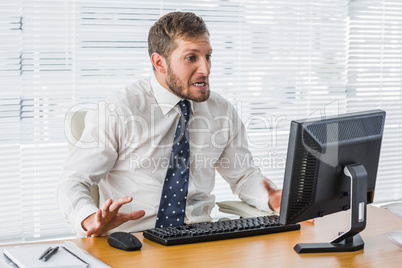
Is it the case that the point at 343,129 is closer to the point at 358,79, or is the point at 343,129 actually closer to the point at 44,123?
the point at 44,123

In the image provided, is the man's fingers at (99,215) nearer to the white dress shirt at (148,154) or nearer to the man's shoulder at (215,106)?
the white dress shirt at (148,154)

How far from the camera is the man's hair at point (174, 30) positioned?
2338 millimetres

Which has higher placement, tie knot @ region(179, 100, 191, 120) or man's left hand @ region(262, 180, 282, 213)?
tie knot @ region(179, 100, 191, 120)

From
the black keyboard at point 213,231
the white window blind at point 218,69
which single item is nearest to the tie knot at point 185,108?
the black keyboard at point 213,231

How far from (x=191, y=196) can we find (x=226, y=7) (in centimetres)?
163

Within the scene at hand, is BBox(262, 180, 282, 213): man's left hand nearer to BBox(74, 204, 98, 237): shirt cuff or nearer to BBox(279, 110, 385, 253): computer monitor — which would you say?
BBox(279, 110, 385, 253): computer monitor

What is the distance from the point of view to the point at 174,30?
2.35 m

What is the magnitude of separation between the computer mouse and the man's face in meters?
0.79

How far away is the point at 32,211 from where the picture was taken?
10.4 feet

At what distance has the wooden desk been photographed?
5.21 feet

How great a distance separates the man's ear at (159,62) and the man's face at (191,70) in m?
0.06

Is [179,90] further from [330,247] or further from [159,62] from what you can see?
[330,247]

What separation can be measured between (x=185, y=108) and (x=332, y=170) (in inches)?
33.3

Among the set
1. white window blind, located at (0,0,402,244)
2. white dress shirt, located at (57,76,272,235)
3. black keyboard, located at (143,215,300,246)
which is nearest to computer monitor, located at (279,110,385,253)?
black keyboard, located at (143,215,300,246)
